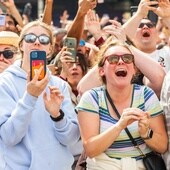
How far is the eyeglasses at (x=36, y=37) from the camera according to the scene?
3.39 m

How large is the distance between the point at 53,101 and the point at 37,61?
262 millimetres

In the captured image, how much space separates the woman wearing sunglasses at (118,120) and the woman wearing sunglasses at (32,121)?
0.15 meters

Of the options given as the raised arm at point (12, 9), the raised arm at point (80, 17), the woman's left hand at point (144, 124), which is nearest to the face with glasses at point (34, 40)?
the woman's left hand at point (144, 124)

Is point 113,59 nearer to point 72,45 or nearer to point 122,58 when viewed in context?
point 122,58

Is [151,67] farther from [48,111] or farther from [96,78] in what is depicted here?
[48,111]

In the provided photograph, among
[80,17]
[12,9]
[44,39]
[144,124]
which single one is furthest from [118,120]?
[12,9]

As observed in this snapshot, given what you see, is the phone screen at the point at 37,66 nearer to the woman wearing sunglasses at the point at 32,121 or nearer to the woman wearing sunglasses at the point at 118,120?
the woman wearing sunglasses at the point at 32,121

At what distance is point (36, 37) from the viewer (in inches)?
134

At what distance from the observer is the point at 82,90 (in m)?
3.90

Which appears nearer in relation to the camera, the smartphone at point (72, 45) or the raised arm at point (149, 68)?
the raised arm at point (149, 68)

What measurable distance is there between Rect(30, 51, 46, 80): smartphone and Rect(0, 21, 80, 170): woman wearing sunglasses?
3cm

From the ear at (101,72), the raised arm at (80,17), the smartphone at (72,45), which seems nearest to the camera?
the ear at (101,72)

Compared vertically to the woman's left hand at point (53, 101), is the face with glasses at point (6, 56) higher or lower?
higher

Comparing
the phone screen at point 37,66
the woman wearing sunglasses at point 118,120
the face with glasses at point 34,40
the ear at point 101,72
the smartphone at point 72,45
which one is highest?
the face with glasses at point 34,40
